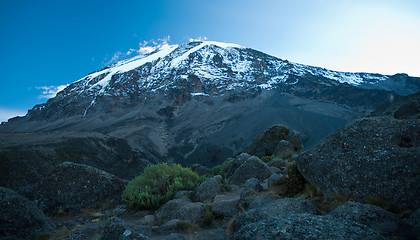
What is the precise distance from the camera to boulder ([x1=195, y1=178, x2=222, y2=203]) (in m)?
6.32

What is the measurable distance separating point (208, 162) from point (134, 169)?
759 inches

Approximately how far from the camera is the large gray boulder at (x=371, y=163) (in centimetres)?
300

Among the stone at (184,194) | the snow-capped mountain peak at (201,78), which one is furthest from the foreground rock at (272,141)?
the snow-capped mountain peak at (201,78)

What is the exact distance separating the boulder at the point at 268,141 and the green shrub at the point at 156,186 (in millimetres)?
11862

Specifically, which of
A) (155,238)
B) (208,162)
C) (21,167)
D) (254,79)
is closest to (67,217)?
(155,238)

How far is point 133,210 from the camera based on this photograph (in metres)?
Answer: 6.35

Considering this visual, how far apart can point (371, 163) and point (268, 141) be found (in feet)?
52.5

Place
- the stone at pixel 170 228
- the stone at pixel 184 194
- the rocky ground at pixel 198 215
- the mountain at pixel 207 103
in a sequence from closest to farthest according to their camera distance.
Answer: the rocky ground at pixel 198 215 → the stone at pixel 170 228 → the stone at pixel 184 194 → the mountain at pixel 207 103

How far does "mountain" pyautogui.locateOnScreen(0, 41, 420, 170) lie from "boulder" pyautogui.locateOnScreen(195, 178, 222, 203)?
43.7 m

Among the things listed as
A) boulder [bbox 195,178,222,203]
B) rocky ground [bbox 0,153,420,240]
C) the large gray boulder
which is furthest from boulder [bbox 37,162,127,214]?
the large gray boulder

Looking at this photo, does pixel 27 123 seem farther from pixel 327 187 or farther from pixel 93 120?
pixel 327 187

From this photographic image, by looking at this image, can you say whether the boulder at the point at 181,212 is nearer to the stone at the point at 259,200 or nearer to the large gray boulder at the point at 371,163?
the stone at the point at 259,200

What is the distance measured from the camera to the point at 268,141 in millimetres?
19219

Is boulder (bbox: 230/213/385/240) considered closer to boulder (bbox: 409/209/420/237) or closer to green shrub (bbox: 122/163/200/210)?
boulder (bbox: 409/209/420/237)
